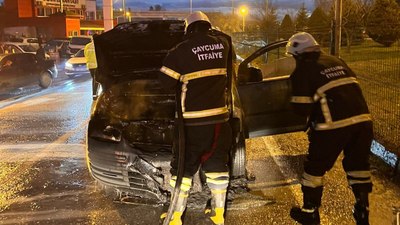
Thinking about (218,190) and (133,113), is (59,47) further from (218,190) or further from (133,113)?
(218,190)

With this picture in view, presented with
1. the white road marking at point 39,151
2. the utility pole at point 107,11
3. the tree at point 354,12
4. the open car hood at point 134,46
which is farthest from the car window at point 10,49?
the open car hood at point 134,46

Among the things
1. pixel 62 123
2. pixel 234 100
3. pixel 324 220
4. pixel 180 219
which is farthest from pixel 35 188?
pixel 62 123

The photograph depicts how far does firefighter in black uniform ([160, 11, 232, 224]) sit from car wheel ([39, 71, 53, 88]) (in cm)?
1290

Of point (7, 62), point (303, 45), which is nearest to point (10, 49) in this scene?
point (7, 62)

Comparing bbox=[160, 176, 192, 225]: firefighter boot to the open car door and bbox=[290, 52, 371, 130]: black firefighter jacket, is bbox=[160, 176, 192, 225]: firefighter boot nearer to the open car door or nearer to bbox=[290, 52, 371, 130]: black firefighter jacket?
bbox=[290, 52, 371, 130]: black firefighter jacket

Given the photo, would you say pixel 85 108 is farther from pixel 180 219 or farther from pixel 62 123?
pixel 180 219

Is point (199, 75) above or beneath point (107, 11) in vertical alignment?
beneath

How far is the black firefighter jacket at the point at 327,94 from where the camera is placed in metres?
3.99

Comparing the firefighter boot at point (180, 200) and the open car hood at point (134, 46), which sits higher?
the open car hood at point (134, 46)

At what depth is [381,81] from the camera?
7.56 meters

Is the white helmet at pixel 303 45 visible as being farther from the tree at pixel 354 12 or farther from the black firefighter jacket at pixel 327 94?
the tree at pixel 354 12

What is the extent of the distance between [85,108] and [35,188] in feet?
19.4

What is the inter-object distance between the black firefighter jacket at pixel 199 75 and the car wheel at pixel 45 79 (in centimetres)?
1296

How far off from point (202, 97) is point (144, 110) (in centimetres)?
178
